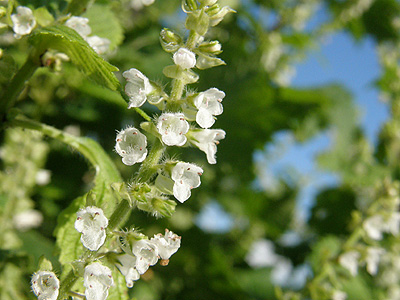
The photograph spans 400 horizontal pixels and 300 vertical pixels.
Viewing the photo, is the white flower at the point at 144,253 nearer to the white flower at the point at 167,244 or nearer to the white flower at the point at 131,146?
the white flower at the point at 167,244

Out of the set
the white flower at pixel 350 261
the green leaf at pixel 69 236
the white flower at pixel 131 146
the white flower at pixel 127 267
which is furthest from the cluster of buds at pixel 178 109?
the white flower at pixel 350 261

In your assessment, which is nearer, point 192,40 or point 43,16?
point 192,40

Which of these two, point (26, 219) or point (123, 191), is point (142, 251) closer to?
point (123, 191)

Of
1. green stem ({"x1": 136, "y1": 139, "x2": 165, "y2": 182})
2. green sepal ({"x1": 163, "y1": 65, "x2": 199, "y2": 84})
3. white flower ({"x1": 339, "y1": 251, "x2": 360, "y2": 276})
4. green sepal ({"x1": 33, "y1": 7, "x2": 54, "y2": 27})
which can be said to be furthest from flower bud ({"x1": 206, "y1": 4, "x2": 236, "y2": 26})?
white flower ({"x1": 339, "y1": 251, "x2": 360, "y2": 276})

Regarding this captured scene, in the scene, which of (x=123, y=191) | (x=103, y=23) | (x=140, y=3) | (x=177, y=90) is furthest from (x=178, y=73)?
(x=140, y=3)

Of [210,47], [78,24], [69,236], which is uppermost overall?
[210,47]

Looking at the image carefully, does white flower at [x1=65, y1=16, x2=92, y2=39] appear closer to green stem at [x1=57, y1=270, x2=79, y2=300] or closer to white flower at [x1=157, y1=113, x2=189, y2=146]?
white flower at [x1=157, y1=113, x2=189, y2=146]

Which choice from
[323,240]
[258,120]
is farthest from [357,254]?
[258,120]

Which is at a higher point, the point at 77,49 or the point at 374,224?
the point at 77,49

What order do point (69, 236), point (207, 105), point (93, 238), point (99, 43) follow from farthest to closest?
point (99, 43)
point (69, 236)
point (207, 105)
point (93, 238)
